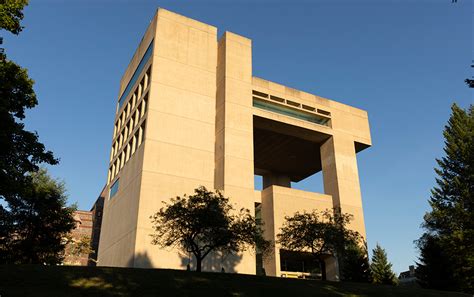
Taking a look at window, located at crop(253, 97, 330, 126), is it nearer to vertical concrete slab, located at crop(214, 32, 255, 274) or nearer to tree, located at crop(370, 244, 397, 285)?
vertical concrete slab, located at crop(214, 32, 255, 274)

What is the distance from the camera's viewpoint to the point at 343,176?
54312 millimetres

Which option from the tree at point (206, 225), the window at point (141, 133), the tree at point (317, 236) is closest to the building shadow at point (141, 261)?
the tree at point (206, 225)

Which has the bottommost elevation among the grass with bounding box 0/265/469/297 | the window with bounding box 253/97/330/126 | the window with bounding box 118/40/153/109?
the grass with bounding box 0/265/469/297

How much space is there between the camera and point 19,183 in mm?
21172

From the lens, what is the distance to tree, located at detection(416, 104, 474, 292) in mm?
39875

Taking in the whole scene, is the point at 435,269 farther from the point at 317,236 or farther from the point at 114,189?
the point at 114,189

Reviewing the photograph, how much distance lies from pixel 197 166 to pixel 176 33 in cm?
1706

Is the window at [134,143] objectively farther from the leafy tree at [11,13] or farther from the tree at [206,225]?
the leafy tree at [11,13]

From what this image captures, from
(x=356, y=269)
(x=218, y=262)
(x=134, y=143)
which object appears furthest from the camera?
(x=134, y=143)

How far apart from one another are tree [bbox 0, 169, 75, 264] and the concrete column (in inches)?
1269

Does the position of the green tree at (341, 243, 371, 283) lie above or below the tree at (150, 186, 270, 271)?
below

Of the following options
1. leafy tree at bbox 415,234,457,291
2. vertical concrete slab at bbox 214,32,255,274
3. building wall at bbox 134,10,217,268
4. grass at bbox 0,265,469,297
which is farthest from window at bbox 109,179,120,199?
leafy tree at bbox 415,234,457,291

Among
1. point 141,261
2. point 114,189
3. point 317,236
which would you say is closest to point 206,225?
point 141,261

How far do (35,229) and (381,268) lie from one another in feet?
125
